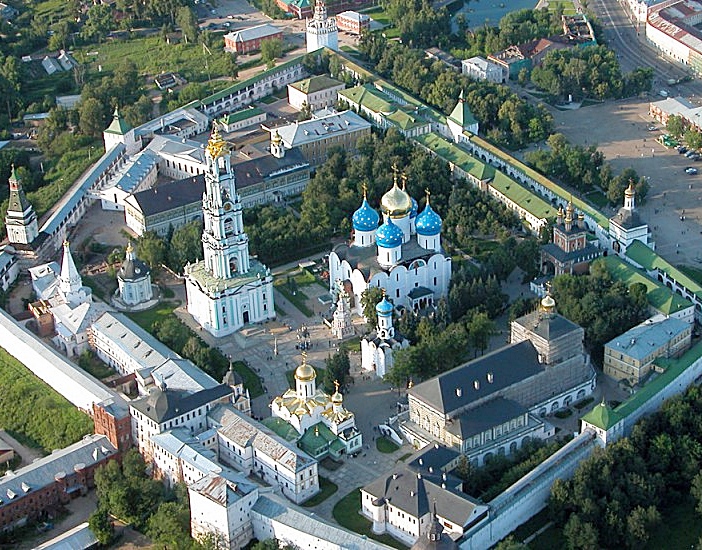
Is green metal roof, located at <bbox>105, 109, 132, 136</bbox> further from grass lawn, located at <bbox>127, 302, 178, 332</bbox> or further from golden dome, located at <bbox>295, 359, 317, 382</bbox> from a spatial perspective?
golden dome, located at <bbox>295, 359, 317, 382</bbox>

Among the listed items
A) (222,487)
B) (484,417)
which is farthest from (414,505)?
(222,487)

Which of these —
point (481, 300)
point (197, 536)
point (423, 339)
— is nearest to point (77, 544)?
point (197, 536)

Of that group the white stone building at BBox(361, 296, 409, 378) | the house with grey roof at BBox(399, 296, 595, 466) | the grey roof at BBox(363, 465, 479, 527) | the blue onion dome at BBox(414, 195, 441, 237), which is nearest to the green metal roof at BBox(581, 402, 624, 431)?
the house with grey roof at BBox(399, 296, 595, 466)

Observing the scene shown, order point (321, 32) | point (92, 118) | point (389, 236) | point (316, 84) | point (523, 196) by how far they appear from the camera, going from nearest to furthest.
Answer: point (389, 236) → point (523, 196) → point (92, 118) → point (316, 84) → point (321, 32)

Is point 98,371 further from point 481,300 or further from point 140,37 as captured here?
point 140,37

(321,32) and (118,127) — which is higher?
(321,32)

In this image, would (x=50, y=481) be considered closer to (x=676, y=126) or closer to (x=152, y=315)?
(x=152, y=315)

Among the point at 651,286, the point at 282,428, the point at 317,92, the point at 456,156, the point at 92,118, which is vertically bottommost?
the point at 92,118

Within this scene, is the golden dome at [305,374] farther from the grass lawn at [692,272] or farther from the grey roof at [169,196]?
the grass lawn at [692,272]
